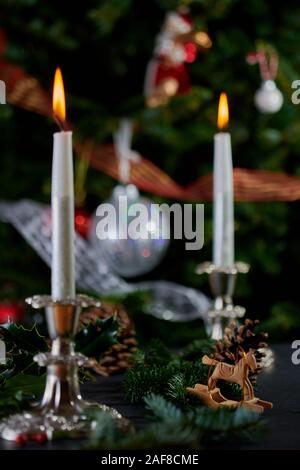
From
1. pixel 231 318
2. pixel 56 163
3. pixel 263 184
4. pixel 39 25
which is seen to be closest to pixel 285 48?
pixel 263 184

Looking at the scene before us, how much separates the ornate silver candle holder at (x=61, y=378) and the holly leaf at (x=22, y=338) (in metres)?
0.14

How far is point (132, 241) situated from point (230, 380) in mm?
1431

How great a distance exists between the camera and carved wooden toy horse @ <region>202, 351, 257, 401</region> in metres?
0.92

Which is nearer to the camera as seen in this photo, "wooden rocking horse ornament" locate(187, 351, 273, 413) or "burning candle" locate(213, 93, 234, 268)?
"wooden rocking horse ornament" locate(187, 351, 273, 413)

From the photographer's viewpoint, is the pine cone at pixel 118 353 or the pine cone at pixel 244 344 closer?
the pine cone at pixel 244 344

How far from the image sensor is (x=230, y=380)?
3.04ft

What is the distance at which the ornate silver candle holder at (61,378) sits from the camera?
0.81 metres

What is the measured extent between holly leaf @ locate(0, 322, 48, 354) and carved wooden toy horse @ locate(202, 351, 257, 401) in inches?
7.9

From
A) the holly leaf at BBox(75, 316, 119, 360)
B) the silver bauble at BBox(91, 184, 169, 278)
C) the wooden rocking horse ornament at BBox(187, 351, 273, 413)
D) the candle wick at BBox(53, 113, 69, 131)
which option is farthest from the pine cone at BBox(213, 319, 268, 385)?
the silver bauble at BBox(91, 184, 169, 278)

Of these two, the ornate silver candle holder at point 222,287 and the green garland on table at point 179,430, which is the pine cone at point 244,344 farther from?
the ornate silver candle holder at point 222,287

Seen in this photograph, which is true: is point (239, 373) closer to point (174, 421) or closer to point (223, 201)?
point (174, 421)

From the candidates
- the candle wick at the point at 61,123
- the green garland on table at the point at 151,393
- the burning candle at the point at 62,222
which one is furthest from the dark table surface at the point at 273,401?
the candle wick at the point at 61,123

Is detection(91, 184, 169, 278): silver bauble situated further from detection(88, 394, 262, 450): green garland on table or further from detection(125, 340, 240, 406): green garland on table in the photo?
detection(88, 394, 262, 450): green garland on table

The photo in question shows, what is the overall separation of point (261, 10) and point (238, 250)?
0.74 meters
